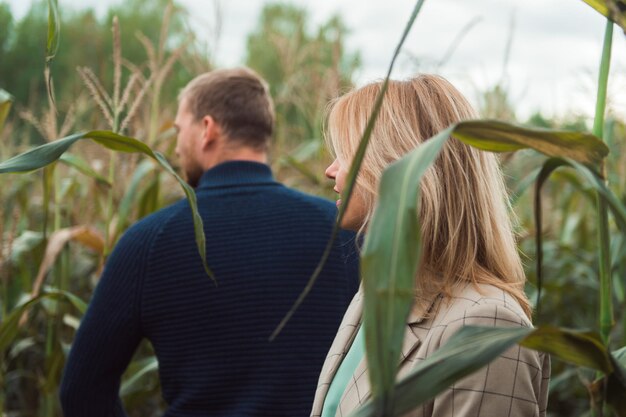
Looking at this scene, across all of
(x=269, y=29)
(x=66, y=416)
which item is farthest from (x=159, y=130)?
(x=269, y=29)

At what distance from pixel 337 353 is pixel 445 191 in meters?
0.37

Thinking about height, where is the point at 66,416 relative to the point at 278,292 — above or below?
below

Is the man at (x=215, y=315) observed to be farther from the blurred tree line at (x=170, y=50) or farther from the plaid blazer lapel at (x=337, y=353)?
the blurred tree line at (x=170, y=50)

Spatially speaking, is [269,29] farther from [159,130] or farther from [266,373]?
[266,373]

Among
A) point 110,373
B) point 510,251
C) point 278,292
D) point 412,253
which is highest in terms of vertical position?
point 412,253

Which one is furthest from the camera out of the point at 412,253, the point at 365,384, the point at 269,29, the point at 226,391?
the point at 269,29

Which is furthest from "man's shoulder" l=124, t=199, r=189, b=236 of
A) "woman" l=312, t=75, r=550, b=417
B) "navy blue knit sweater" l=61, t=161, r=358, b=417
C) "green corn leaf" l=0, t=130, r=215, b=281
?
"green corn leaf" l=0, t=130, r=215, b=281

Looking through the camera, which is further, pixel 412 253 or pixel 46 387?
pixel 46 387

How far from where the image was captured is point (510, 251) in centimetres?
136

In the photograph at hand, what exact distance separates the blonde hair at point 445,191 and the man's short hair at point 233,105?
885 mm

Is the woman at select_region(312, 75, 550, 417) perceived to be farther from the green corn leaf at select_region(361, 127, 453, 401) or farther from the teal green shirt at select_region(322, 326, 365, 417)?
the green corn leaf at select_region(361, 127, 453, 401)

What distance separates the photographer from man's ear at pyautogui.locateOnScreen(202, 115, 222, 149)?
7.29 feet

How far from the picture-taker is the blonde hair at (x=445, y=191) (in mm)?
1329

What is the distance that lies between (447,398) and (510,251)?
0.30 m
